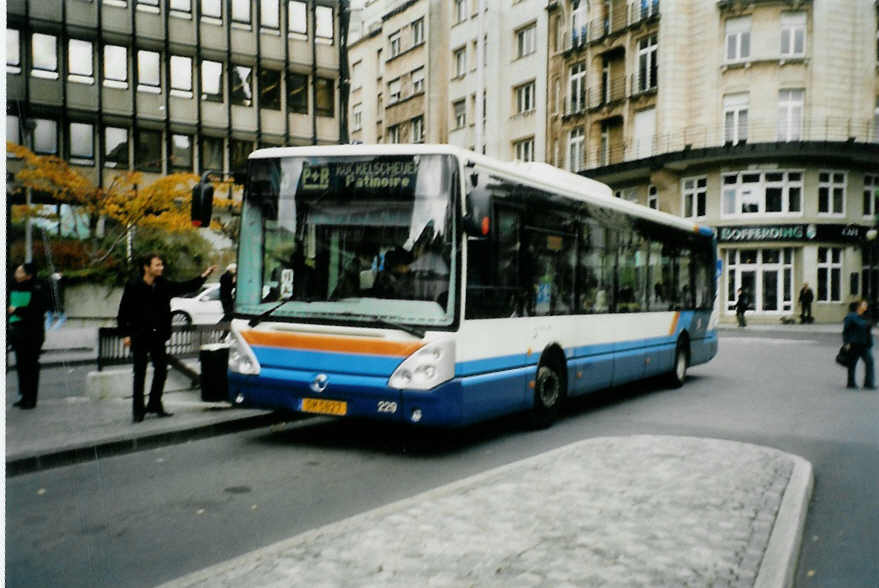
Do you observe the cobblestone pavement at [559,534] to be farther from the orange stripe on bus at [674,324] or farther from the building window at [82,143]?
the orange stripe on bus at [674,324]

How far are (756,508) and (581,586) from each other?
2.07 m

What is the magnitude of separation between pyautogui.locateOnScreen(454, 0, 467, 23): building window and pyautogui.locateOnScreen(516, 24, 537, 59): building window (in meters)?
19.8

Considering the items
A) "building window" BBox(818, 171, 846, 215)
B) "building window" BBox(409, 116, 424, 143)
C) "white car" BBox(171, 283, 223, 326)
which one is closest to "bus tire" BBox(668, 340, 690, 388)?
"building window" BBox(409, 116, 424, 143)

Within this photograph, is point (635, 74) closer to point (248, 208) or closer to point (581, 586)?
point (248, 208)

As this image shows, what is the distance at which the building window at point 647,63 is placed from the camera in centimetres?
3759

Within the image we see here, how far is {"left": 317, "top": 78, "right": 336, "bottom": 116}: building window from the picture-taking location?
39.1ft

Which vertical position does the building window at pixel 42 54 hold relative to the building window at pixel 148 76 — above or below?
below

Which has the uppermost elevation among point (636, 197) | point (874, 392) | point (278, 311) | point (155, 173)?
point (636, 197)

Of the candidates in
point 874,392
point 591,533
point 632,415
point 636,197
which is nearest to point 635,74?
→ point 636,197

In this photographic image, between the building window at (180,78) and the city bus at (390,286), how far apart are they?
88 cm

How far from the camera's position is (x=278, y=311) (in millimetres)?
8062

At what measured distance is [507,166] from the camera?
878 cm

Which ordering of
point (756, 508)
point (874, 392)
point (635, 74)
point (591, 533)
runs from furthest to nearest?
1. point (635, 74)
2. point (874, 392)
3. point (756, 508)
4. point (591, 533)

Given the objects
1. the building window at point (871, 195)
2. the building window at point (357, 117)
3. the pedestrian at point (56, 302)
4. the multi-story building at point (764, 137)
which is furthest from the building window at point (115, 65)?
the building window at point (871, 195)
